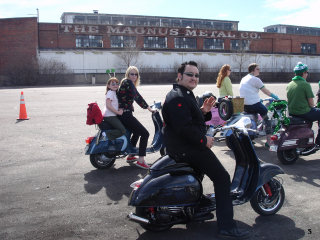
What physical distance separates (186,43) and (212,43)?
5.44 meters

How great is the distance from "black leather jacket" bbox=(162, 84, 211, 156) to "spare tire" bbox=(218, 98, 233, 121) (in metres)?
1.88

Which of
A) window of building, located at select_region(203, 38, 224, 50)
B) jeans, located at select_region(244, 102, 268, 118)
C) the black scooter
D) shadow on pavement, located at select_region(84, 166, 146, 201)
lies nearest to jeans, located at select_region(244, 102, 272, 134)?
jeans, located at select_region(244, 102, 268, 118)

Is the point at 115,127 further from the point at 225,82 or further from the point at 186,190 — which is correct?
the point at 225,82

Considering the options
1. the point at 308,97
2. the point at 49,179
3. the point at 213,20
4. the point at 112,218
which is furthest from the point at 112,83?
the point at 213,20

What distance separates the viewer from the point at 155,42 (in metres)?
63.5

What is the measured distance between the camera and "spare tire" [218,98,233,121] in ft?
17.9

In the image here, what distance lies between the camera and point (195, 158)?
144 inches

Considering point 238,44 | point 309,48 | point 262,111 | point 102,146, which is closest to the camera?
point 102,146

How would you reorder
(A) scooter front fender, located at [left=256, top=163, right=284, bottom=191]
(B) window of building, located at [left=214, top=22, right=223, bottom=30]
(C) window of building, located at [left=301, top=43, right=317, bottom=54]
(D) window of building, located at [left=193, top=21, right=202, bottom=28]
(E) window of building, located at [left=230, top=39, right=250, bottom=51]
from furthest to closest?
(B) window of building, located at [left=214, top=22, right=223, bottom=30]
(D) window of building, located at [left=193, top=21, right=202, bottom=28]
(C) window of building, located at [left=301, top=43, right=317, bottom=54]
(E) window of building, located at [left=230, top=39, right=250, bottom=51]
(A) scooter front fender, located at [left=256, top=163, right=284, bottom=191]

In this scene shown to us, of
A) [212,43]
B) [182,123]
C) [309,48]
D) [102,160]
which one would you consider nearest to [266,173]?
[182,123]

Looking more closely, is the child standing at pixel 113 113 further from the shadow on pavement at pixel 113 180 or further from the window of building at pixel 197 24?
the window of building at pixel 197 24

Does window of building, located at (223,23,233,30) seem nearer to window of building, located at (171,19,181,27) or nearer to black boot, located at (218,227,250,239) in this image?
window of building, located at (171,19,181,27)

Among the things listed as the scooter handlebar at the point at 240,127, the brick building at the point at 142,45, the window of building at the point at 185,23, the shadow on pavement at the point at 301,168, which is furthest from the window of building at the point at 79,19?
the scooter handlebar at the point at 240,127

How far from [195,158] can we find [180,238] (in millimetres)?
910
